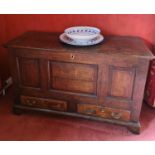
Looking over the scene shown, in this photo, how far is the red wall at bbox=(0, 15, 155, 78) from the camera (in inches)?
68.7

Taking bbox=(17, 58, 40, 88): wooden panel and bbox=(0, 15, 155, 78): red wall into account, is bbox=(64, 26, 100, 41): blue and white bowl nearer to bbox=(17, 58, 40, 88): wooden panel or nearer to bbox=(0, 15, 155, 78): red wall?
bbox=(0, 15, 155, 78): red wall

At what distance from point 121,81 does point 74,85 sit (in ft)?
1.17

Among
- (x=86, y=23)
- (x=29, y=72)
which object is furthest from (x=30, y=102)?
(x=86, y=23)

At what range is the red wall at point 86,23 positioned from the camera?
1.75 metres

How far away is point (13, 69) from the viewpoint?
5.43ft

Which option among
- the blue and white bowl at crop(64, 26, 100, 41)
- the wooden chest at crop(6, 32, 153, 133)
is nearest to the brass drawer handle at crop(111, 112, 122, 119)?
the wooden chest at crop(6, 32, 153, 133)

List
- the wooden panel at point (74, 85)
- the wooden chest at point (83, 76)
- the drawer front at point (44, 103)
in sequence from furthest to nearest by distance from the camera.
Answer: the drawer front at point (44, 103)
the wooden panel at point (74, 85)
the wooden chest at point (83, 76)

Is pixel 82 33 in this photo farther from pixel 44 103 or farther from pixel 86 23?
pixel 44 103

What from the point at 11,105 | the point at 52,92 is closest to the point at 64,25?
the point at 52,92

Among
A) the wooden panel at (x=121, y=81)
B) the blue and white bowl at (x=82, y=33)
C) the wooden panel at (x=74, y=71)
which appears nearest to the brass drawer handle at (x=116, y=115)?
the wooden panel at (x=121, y=81)

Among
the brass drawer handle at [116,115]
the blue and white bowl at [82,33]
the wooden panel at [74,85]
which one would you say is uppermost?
the blue and white bowl at [82,33]

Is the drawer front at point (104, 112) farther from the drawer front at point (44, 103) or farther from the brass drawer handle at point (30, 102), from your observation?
the brass drawer handle at point (30, 102)

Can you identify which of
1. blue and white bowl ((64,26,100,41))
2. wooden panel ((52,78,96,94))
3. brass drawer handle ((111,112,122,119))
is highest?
blue and white bowl ((64,26,100,41))

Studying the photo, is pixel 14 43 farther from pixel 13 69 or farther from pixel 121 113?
pixel 121 113
